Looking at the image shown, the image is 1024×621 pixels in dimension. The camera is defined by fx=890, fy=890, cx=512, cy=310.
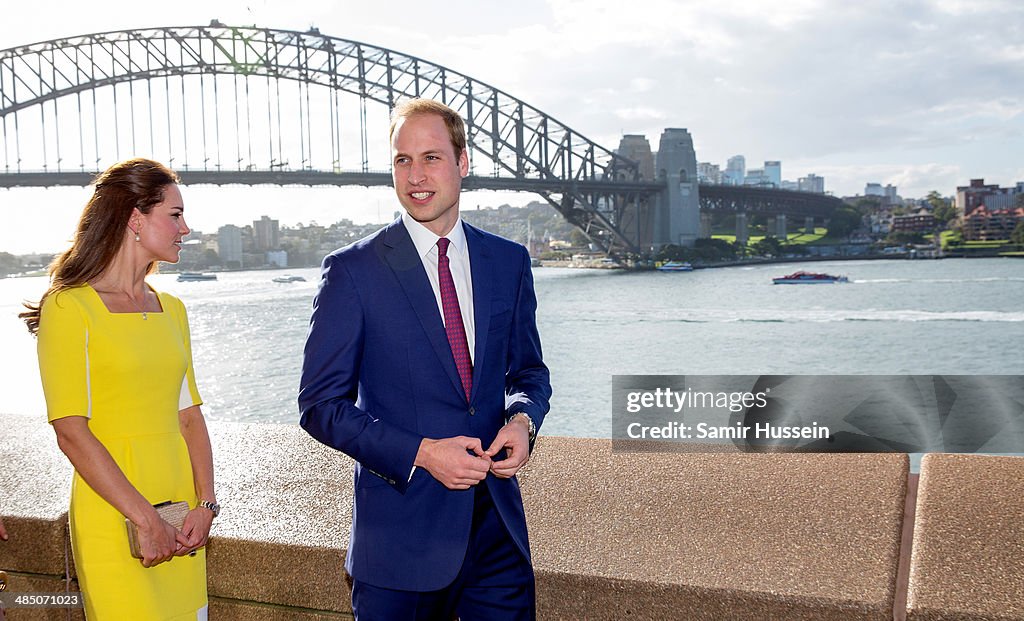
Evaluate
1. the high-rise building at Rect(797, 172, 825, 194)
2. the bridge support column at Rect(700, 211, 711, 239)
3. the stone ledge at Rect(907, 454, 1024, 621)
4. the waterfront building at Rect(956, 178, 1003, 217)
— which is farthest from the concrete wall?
the high-rise building at Rect(797, 172, 825, 194)

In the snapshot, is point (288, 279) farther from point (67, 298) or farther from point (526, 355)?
point (526, 355)

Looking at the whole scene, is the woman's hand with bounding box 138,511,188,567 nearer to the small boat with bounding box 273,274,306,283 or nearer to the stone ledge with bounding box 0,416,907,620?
the stone ledge with bounding box 0,416,907,620

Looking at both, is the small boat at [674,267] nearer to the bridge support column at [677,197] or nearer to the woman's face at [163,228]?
the bridge support column at [677,197]

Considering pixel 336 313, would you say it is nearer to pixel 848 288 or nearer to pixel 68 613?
pixel 68 613

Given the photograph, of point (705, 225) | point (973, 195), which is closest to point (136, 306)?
point (705, 225)

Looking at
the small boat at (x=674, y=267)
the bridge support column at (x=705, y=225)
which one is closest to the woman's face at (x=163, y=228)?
the small boat at (x=674, y=267)

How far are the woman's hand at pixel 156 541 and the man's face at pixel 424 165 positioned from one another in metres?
0.52

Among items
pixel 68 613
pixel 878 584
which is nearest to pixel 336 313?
pixel 878 584

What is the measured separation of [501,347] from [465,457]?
0.19 metres

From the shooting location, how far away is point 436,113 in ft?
3.60

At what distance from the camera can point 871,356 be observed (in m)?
27.0

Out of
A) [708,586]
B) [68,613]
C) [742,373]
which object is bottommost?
[742,373]

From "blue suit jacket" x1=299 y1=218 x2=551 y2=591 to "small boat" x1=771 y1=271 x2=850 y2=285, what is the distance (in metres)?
41.9

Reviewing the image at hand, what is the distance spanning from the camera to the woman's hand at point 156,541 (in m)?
1.13
